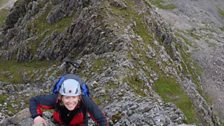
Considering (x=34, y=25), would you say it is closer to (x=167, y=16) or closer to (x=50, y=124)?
(x=50, y=124)

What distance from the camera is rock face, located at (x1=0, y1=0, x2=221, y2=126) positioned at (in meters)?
32.2

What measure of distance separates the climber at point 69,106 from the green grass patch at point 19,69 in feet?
140

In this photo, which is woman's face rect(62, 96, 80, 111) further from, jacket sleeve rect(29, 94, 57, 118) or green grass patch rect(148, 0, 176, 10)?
green grass patch rect(148, 0, 176, 10)

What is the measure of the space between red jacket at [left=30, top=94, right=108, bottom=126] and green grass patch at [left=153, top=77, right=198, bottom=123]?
1191 inches

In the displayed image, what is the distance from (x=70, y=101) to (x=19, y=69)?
5146 centimetres

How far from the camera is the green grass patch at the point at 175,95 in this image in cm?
4667

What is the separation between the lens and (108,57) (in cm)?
5159

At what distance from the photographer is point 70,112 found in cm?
1658

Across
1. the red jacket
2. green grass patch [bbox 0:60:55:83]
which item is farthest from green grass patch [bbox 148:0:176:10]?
the red jacket

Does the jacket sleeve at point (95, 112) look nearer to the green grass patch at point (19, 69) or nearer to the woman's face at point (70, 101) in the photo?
the woman's face at point (70, 101)

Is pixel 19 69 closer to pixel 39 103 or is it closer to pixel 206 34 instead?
pixel 39 103

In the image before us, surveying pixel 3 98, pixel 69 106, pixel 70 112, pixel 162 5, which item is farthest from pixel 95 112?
pixel 162 5

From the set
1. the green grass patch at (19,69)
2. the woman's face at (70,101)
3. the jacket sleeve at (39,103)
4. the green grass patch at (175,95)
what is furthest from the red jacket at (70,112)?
the green grass patch at (19,69)

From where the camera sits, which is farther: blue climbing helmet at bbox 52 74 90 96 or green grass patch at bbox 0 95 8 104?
green grass patch at bbox 0 95 8 104
